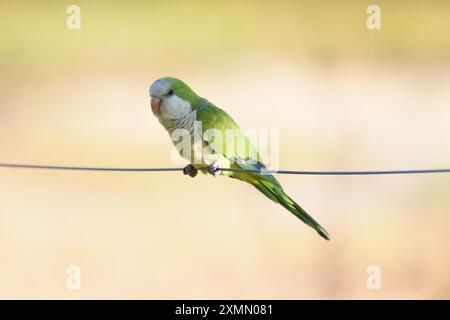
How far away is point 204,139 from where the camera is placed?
2834 millimetres

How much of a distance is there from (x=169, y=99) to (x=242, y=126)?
9.37 ft

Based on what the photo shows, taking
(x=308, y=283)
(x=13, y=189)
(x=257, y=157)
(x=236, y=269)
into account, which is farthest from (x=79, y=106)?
(x=257, y=157)

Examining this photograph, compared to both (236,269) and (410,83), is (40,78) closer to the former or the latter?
(236,269)

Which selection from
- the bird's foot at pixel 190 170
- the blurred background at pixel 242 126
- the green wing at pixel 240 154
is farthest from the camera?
the blurred background at pixel 242 126

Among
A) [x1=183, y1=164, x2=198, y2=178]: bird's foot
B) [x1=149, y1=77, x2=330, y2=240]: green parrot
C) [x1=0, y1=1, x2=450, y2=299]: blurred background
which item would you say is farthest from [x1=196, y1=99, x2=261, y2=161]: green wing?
[x1=0, y1=1, x2=450, y2=299]: blurred background

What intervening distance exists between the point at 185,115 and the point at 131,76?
316cm

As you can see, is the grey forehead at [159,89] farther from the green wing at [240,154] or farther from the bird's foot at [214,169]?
the bird's foot at [214,169]

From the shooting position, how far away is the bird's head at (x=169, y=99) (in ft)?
9.18

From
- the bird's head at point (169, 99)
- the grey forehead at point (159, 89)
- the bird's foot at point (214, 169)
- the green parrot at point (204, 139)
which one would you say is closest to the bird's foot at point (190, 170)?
the green parrot at point (204, 139)

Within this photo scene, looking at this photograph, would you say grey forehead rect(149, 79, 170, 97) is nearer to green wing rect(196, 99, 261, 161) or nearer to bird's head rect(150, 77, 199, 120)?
bird's head rect(150, 77, 199, 120)

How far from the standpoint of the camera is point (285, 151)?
5.80m

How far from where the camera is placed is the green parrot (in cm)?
278

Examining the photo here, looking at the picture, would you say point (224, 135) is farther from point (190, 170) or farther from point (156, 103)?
point (156, 103)

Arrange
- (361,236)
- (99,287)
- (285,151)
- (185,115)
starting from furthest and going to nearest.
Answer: (285,151)
(361,236)
(99,287)
(185,115)
